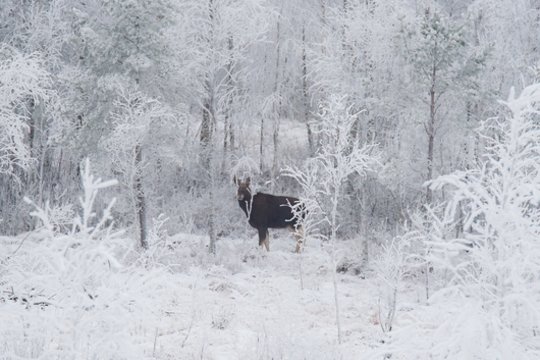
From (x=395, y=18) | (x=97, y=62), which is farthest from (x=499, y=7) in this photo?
(x=97, y=62)

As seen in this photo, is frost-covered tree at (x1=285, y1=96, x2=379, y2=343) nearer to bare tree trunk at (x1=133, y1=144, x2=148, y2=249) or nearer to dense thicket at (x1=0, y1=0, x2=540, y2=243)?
dense thicket at (x1=0, y1=0, x2=540, y2=243)

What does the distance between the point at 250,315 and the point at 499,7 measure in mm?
13161

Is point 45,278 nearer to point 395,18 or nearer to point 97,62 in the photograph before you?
point 97,62

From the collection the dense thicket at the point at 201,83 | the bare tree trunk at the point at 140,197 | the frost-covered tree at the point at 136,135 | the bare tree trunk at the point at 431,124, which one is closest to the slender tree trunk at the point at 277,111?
the dense thicket at the point at 201,83

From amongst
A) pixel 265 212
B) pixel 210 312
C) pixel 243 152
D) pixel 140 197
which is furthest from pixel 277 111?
pixel 210 312

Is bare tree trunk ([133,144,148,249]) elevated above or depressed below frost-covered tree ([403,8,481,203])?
below

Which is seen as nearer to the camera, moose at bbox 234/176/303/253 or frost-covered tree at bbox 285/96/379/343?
frost-covered tree at bbox 285/96/379/343

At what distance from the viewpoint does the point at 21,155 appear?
12.7 m

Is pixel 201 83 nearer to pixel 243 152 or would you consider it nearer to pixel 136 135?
pixel 136 135

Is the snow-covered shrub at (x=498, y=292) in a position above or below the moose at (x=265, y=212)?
above

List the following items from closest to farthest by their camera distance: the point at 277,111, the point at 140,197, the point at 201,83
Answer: the point at 140,197, the point at 201,83, the point at 277,111

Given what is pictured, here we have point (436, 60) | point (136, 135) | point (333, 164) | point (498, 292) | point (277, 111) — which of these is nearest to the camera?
point (498, 292)

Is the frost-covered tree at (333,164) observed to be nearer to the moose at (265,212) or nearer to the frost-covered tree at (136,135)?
the moose at (265,212)

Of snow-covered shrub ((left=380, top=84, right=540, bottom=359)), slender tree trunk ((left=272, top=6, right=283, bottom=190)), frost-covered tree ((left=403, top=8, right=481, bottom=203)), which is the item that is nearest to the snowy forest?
frost-covered tree ((left=403, top=8, right=481, bottom=203))
